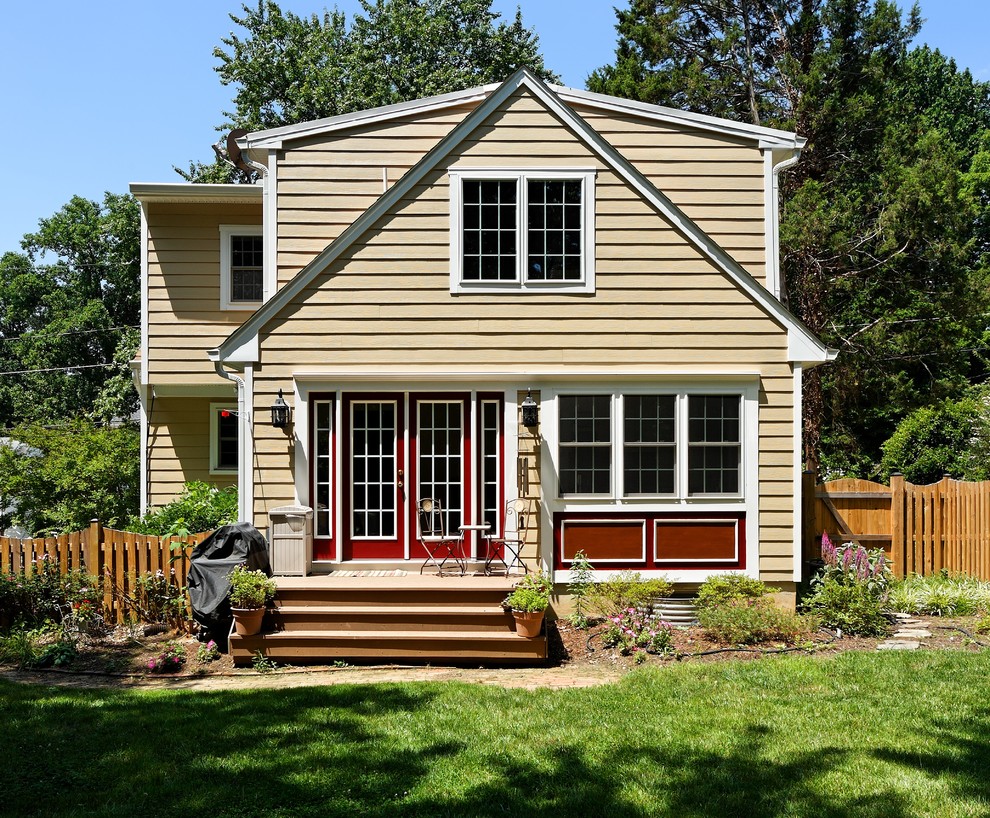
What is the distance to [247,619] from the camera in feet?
29.6

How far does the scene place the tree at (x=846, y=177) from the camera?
59.7ft

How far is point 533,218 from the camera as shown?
11.0m

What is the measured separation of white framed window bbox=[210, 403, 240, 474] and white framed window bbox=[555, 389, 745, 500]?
7.00 metres

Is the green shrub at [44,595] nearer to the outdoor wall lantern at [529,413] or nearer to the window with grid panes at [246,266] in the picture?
the outdoor wall lantern at [529,413]

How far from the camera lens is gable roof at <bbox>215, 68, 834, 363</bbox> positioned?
1066 cm

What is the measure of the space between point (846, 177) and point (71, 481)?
18.5 metres

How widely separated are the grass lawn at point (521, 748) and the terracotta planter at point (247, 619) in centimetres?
126

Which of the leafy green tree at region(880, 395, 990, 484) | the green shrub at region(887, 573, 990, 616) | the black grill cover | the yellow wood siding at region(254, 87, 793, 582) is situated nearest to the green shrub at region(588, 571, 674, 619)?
the yellow wood siding at region(254, 87, 793, 582)

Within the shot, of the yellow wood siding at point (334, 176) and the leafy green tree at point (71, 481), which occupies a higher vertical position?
the yellow wood siding at point (334, 176)

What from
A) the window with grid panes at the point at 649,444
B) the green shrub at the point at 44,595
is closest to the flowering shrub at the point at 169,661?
the green shrub at the point at 44,595

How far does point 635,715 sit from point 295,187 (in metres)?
7.95

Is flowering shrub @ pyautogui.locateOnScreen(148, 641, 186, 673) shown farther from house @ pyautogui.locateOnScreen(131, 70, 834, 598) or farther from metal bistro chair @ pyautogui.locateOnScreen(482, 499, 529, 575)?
metal bistro chair @ pyautogui.locateOnScreen(482, 499, 529, 575)

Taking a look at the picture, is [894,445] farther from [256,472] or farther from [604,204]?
[256,472]

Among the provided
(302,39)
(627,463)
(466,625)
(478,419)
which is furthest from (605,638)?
(302,39)
